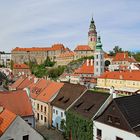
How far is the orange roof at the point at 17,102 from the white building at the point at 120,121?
8.20 m

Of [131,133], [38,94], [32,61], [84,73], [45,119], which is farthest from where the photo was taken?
[32,61]

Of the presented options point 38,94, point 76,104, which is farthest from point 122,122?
point 38,94

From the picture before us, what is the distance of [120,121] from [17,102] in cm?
1281

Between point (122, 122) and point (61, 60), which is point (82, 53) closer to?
point (61, 60)

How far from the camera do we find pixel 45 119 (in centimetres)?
4006

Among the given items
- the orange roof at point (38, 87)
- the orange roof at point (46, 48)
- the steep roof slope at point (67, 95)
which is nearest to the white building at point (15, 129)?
the steep roof slope at point (67, 95)

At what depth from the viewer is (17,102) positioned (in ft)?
96.8

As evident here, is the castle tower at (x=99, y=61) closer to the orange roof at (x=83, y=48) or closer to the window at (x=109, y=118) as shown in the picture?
the orange roof at (x=83, y=48)

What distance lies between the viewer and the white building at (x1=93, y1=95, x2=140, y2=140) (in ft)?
76.2

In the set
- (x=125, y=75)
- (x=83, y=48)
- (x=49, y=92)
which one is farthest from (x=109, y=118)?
(x=83, y=48)

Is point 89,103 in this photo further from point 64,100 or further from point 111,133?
point 111,133

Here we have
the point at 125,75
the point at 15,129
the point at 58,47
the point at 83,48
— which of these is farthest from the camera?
the point at 58,47

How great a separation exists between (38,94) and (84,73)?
64.0 metres

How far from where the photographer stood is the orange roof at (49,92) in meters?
40.2
